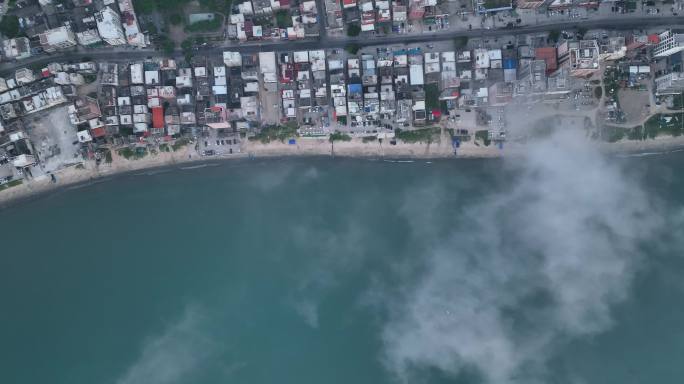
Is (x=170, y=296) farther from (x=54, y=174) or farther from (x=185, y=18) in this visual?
(x=185, y=18)

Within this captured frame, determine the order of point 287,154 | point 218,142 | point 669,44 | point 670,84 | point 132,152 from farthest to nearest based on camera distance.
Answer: point 287,154 → point 218,142 → point 132,152 → point 670,84 → point 669,44

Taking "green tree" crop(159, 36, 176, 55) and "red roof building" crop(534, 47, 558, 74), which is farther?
"green tree" crop(159, 36, 176, 55)

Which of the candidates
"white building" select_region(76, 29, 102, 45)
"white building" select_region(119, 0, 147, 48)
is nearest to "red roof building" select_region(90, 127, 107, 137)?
"white building" select_region(76, 29, 102, 45)

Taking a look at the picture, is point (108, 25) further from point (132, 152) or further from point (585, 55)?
point (585, 55)

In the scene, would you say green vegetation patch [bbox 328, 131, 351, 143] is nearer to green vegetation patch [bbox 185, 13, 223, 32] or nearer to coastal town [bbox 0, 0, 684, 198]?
coastal town [bbox 0, 0, 684, 198]

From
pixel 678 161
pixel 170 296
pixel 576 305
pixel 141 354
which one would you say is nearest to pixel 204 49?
pixel 170 296

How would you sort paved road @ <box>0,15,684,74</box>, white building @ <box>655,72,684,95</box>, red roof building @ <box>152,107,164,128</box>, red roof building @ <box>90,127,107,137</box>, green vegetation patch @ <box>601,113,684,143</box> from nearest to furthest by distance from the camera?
white building @ <box>655,72,684,95</box>
red roof building @ <box>90,127,107,137</box>
red roof building @ <box>152,107,164,128</box>
green vegetation patch @ <box>601,113,684,143</box>
paved road @ <box>0,15,684,74</box>

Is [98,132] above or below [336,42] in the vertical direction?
below

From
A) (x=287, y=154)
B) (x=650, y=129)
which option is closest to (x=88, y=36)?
(x=287, y=154)
